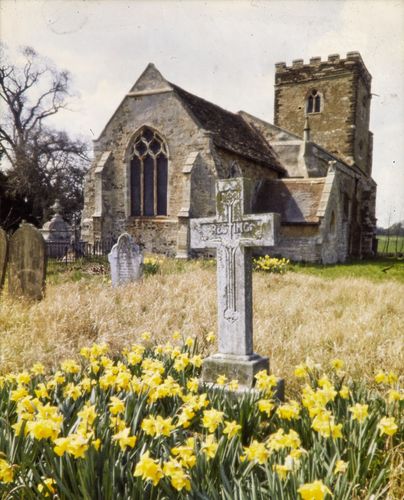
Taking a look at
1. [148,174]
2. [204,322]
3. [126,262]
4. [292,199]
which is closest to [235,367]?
[204,322]

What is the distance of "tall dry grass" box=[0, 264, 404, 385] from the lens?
15.2 ft

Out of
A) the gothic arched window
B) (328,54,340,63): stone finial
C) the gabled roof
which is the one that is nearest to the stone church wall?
the gothic arched window

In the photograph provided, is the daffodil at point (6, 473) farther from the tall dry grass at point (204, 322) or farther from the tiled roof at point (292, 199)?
the tiled roof at point (292, 199)

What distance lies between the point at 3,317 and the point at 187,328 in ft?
8.04

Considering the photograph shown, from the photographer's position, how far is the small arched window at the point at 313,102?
27736 mm

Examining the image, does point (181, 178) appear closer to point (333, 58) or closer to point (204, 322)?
point (204, 322)

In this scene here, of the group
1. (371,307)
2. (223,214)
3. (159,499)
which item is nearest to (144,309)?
(223,214)

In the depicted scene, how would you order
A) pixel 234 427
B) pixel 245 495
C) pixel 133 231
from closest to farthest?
1. pixel 245 495
2. pixel 234 427
3. pixel 133 231

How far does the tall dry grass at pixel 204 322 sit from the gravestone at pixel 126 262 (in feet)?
4.39

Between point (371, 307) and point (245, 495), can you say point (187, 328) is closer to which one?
point (371, 307)

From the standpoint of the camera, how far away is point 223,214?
450 cm

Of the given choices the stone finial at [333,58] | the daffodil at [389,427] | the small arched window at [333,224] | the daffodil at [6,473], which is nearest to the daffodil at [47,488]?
the daffodil at [6,473]

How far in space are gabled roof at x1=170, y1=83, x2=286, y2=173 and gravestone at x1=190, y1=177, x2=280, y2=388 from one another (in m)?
13.4

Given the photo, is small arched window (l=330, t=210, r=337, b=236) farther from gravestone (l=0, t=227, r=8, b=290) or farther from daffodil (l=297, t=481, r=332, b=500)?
daffodil (l=297, t=481, r=332, b=500)
